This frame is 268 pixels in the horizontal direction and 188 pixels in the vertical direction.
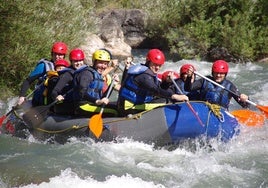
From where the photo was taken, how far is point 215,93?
751 centimetres

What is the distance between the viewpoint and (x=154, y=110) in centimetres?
676

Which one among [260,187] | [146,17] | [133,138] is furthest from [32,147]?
[146,17]

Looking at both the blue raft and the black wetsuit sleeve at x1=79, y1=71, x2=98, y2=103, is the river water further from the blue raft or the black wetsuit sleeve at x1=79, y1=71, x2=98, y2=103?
the black wetsuit sleeve at x1=79, y1=71, x2=98, y2=103

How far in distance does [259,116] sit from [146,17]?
39.5ft

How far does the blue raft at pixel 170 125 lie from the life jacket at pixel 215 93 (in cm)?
55

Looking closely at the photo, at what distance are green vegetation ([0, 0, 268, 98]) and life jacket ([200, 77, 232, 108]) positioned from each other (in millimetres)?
4211

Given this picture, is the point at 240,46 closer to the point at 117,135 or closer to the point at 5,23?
the point at 5,23

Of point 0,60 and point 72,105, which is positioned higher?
point 0,60

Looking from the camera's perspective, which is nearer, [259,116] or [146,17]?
[259,116]

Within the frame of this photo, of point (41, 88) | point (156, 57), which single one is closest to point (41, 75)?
point (41, 88)

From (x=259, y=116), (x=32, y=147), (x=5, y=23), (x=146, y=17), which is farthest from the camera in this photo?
(x=146, y=17)

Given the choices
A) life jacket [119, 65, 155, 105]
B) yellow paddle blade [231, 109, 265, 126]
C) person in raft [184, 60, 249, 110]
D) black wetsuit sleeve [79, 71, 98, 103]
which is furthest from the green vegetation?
yellow paddle blade [231, 109, 265, 126]

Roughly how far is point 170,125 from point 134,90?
0.74m

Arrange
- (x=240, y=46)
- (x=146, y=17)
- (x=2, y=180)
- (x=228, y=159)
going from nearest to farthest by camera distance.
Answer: (x=2, y=180), (x=228, y=159), (x=240, y=46), (x=146, y=17)
